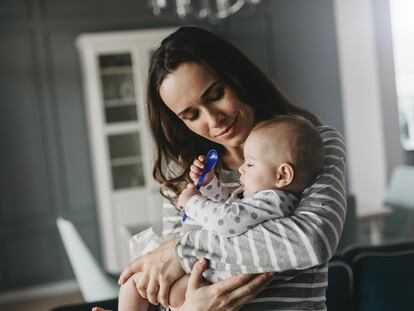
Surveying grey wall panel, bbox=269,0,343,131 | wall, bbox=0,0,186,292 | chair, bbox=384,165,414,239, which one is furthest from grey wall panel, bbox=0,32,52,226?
chair, bbox=384,165,414,239

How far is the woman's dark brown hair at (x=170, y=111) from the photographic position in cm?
115

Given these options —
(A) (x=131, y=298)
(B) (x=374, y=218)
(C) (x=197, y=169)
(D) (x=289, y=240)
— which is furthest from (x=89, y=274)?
(B) (x=374, y=218)

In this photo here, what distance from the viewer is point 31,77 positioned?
4.30 m

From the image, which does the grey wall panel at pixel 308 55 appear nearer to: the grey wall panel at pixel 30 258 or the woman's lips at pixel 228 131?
the grey wall panel at pixel 30 258

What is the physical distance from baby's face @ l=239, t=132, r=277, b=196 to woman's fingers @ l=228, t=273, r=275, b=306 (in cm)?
20

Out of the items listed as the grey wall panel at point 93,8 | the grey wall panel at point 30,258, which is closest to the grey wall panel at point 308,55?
the grey wall panel at point 93,8

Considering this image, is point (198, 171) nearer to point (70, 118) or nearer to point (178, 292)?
point (178, 292)

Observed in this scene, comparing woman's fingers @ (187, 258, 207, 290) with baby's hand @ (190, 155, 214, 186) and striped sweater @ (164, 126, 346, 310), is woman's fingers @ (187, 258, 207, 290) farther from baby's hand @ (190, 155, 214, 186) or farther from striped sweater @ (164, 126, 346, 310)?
baby's hand @ (190, 155, 214, 186)

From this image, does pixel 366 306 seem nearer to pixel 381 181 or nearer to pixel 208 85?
pixel 208 85

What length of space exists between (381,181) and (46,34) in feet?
10.1

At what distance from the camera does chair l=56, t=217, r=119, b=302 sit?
81.7 inches

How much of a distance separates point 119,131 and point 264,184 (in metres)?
3.27

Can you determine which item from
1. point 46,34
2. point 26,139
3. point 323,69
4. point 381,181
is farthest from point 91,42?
point 381,181

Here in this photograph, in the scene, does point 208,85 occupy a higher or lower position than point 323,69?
lower
